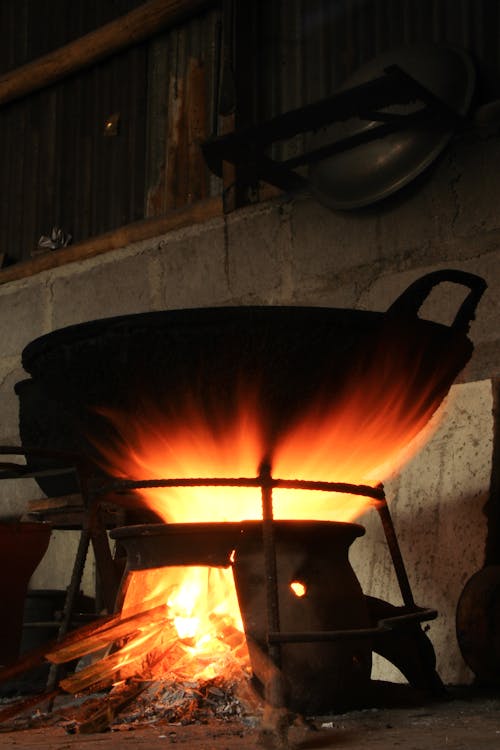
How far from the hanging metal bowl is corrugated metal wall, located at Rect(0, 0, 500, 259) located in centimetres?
9

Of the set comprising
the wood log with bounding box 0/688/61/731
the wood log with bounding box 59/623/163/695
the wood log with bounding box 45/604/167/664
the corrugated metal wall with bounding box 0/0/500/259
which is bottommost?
the wood log with bounding box 0/688/61/731

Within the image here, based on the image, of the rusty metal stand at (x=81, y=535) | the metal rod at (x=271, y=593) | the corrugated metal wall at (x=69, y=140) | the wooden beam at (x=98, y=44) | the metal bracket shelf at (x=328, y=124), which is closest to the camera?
the metal rod at (x=271, y=593)

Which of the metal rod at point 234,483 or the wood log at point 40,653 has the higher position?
the metal rod at point 234,483

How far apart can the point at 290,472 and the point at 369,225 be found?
1.40 metres

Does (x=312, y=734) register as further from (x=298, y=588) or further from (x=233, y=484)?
(x=233, y=484)

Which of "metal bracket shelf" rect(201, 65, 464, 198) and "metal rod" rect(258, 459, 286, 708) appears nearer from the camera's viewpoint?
"metal rod" rect(258, 459, 286, 708)

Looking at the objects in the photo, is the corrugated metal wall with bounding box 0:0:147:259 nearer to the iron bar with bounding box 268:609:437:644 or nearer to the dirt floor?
the iron bar with bounding box 268:609:437:644

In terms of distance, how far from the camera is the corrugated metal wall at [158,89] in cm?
305

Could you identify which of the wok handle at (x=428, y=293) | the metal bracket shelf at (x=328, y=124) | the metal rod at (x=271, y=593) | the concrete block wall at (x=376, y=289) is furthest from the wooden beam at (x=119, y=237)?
the metal rod at (x=271, y=593)

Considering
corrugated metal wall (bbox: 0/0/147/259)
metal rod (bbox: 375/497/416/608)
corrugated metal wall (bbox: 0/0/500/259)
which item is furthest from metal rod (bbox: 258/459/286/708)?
corrugated metal wall (bbox: 0/0/147/259)

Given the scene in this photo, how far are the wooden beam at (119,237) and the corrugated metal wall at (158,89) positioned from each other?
8cm

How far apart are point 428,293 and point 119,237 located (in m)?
2.24

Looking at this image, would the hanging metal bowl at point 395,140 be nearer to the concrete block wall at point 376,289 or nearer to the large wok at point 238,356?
the concrete block wall at point 376,289

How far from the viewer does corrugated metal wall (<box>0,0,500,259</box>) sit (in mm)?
3047
